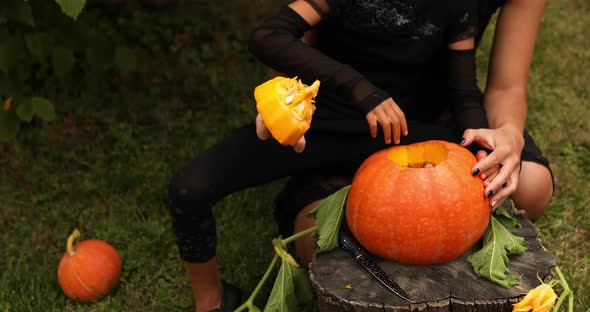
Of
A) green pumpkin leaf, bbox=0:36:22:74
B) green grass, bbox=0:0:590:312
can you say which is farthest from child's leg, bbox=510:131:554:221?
green pumpkin leaf, bbox=0:36:22:74

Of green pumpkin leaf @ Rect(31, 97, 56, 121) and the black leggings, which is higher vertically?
the black leggings

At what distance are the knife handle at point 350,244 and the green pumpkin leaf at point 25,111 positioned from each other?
1.61 metres

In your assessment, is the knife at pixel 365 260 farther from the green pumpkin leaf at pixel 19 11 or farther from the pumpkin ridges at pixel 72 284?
the green pumpkin leaf at pixel 19 11

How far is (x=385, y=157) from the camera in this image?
6.45 feet

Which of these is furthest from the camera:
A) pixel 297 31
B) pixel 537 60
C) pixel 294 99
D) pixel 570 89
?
pixel 537 60

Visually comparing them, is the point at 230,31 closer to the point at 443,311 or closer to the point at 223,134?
the point at 223,134

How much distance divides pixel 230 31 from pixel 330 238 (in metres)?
2.90

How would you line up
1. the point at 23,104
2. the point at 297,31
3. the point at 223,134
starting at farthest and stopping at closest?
1. the point at 223,134
2. the point at 23,104
3. the point at 297,31

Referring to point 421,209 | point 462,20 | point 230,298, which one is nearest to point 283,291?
point 230,298

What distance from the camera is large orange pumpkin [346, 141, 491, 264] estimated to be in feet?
6.00

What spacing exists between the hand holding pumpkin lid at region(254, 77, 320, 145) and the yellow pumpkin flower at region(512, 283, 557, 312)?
0.71 metres

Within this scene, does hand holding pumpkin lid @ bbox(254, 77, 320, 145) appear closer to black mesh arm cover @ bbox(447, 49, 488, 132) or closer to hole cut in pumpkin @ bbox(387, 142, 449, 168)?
hole cut in pumpkin @ bbox(387, 142, 449, 168)

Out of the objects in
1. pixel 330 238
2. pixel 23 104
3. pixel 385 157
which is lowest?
pixel 23 104

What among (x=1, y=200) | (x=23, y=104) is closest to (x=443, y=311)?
(x=23, y=104)
